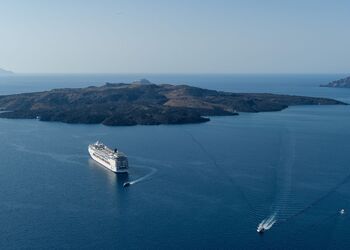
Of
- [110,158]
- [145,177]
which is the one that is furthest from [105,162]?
[145,177]

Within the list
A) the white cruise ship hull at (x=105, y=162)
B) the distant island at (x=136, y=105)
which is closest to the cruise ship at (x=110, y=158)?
the white cruise ship hull at (x=105, y=162)

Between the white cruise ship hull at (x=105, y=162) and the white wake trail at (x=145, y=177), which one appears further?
the white cruise ship hull at (x=105, y=162)

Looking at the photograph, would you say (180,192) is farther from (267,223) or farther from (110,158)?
(110,158)

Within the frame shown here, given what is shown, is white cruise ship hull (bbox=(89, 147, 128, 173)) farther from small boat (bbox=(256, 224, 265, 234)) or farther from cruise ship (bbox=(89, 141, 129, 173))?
small boat (bbox=(256, 224, 265, 234))

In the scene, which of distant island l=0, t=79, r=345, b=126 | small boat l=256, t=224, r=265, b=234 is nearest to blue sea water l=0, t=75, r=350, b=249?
small boat l=256, t=224, r=265, b=234

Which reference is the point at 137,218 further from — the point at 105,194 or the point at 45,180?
the point at 45,180

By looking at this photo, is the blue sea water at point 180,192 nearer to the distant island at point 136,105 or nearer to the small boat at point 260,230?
the small boat at point 260,230
